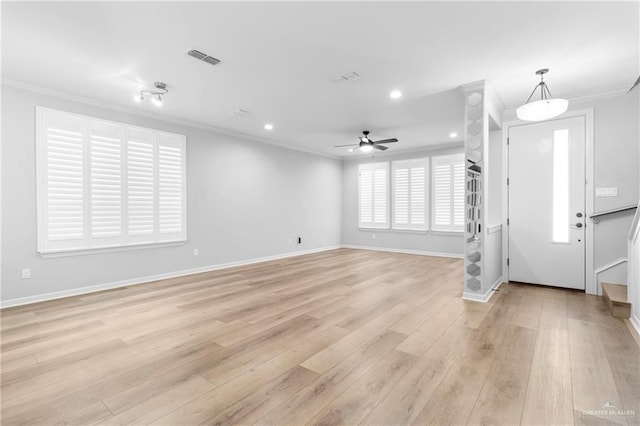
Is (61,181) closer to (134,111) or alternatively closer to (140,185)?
(140,185)

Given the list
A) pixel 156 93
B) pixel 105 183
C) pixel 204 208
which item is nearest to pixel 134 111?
pixel 156 93

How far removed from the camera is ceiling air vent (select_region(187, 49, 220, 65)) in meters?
3.10

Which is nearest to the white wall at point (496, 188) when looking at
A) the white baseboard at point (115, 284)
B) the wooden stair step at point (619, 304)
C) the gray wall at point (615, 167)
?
the gray wall at point (615, 167)

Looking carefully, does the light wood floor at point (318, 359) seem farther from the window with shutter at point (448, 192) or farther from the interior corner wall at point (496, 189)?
the window with shutter at point (448, 192)

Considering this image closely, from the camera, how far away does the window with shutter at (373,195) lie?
340 inches

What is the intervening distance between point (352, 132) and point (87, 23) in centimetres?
472

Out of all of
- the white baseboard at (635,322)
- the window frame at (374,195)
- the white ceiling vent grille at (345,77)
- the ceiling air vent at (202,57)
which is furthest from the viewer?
the window frame at (374,195)

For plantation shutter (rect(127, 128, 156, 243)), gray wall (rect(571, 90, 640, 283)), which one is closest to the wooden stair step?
gray wall (rect(571, 90, 640, 283))

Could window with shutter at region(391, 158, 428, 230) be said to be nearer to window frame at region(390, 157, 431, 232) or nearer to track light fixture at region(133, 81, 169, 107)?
window frame at region(390, 157, 431, 232)

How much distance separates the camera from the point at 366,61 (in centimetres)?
332

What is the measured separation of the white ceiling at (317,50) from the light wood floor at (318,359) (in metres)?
2.83

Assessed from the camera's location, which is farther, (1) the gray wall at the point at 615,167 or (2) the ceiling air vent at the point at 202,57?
(1) the gray wall at the point at 615,167

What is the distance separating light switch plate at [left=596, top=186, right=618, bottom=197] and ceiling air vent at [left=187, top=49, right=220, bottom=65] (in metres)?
5.33

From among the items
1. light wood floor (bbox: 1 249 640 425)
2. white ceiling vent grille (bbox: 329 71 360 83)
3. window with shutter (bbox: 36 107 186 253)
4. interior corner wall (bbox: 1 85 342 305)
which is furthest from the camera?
window with shutter (bbox: 36 107 186 253)
